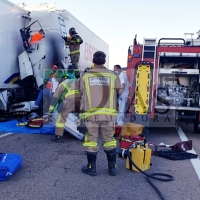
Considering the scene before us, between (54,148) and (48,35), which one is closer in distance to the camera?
(54,148)

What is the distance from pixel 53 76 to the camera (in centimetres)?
933

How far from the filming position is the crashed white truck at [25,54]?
913 cm

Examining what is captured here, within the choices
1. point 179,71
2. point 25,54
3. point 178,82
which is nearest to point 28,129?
point 25,54

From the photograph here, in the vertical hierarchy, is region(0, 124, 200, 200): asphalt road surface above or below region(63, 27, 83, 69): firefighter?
below

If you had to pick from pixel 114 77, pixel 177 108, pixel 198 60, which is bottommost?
pixel 177 108

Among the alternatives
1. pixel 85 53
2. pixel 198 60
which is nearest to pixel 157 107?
pixel 198 60

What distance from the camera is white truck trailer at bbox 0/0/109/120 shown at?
913cm

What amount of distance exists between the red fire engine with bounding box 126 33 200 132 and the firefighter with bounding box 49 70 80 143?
1.62 meters

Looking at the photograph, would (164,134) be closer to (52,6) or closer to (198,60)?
(198,60)

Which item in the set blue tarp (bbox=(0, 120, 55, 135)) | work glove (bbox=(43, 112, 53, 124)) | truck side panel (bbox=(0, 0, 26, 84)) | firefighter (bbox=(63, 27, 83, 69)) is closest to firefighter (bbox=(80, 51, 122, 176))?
work glove (bbox=(43, 112, 53, 124))

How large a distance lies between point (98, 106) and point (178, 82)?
4.89 metres

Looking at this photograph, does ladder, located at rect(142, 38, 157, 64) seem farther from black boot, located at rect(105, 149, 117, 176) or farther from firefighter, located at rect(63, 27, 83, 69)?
black boot, located at rect(105, 149, 117, 176)

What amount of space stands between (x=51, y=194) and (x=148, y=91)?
14.0 feet

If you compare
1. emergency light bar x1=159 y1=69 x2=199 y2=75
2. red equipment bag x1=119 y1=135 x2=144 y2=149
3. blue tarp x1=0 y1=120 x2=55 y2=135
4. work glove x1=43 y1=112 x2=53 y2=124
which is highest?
emergency light bar x1=159 y1=69 x2=199 y2=75
